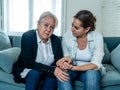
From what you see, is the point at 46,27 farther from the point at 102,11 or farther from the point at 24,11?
the point at 102,11

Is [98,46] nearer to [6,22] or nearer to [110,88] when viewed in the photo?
[110,88]

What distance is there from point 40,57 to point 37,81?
0.24 m

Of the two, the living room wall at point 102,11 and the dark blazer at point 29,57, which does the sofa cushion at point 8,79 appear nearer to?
the dark blazer at point 29,57

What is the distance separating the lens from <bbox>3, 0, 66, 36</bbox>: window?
12.8ft

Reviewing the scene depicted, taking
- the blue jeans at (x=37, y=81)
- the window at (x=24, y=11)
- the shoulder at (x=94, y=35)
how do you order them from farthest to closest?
the window at (x=24, y=11), the shoulder at (x=94, y=35), the blue jeans at (x=37, y=81)

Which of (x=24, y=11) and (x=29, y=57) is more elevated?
(x=24, y=11)

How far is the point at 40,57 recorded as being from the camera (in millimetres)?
2088

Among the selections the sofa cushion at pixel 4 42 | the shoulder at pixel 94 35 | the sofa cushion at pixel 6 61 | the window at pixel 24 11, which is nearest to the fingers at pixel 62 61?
the shoulder at pixel 94 35

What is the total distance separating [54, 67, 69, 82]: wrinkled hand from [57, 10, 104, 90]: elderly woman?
1.2 inches

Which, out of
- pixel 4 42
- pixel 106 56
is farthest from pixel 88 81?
pixel 4 42

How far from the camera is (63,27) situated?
13.2ft

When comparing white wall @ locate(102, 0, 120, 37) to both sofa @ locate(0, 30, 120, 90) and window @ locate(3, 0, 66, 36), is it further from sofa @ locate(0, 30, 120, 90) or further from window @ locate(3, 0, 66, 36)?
sofa @ locate(0, 30, 120, 90)

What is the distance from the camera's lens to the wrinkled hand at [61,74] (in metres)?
1.92

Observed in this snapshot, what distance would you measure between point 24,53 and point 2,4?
6.67 feet
